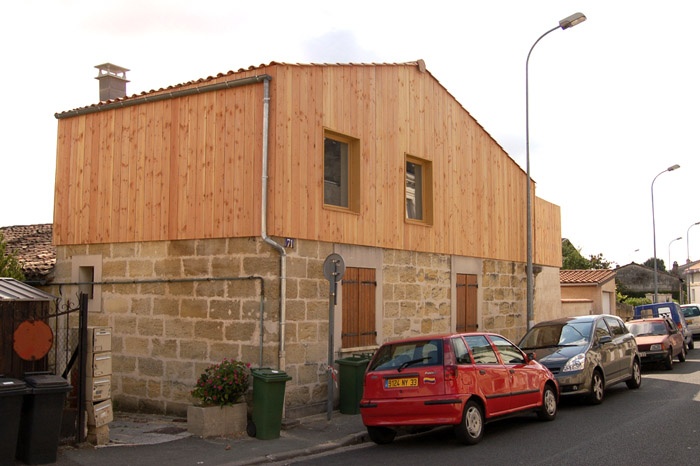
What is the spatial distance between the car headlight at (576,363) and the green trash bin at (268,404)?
5526 millimetres

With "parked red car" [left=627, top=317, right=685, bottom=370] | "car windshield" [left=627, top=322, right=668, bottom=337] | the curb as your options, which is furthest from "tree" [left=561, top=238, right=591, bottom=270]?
the curb

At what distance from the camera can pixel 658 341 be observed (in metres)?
20.5

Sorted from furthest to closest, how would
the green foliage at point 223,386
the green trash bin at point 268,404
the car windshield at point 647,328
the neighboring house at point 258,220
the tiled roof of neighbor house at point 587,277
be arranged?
the tiled roof of neighbor house at point 587,277 → the car windshield at point 647,328 → the neighboring house at point 258,220 → the green foliage at point 223,386 → the green trash bin at point 268,404

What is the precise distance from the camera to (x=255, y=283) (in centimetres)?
1207

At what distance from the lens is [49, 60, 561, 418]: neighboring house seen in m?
12.2

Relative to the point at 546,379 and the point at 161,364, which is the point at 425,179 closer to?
the point at 546,379

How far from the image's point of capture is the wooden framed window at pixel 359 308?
13648 mm

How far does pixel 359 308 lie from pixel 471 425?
4.57 metres

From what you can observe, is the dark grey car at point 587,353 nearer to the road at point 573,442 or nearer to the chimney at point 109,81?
the road at point 573,442

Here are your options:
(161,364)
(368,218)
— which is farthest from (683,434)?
(161,364)

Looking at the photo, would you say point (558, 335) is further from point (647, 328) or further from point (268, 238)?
point (647, 328)

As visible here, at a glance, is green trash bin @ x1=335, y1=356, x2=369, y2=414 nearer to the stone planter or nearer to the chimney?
the stone planter

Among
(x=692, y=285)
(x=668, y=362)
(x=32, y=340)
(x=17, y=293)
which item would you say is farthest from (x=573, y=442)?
(x=692, y=285)

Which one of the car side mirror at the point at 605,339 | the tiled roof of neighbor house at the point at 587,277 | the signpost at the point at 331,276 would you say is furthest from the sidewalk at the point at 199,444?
the tiled roof of neighbor house at the point at 587,277
